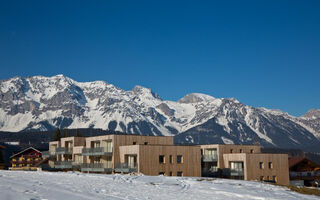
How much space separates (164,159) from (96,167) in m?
13.1

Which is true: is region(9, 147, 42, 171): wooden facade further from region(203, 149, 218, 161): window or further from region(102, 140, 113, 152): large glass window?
region(203, 149, 218, 161): window

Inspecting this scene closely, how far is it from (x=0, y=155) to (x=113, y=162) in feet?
156

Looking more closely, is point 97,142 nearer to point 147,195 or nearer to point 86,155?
point 86,155

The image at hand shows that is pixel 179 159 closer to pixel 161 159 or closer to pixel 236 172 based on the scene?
pixel 161 159

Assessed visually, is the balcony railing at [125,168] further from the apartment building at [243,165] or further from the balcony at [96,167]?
the apartment building at [243,165]

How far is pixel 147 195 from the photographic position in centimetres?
2733

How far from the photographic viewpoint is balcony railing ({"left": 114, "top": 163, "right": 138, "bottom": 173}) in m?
59.2

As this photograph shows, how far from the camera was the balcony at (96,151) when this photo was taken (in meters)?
65.6

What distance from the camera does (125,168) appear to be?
6053cm

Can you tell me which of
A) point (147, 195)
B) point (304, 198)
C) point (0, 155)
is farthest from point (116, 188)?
point (0, 155)

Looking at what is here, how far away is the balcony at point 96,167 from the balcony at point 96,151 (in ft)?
6.14

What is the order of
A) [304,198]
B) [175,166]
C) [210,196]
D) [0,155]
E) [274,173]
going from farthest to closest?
[0,155] < [274,173] < [175,166] < [304,198] < [210,196]

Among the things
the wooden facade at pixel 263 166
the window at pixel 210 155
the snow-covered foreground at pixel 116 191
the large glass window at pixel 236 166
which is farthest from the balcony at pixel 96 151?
the snow-covered foreground at pixel 116 191

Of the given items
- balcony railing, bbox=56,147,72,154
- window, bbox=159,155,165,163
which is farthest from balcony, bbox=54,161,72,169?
window, bbox=159,155,165,163
